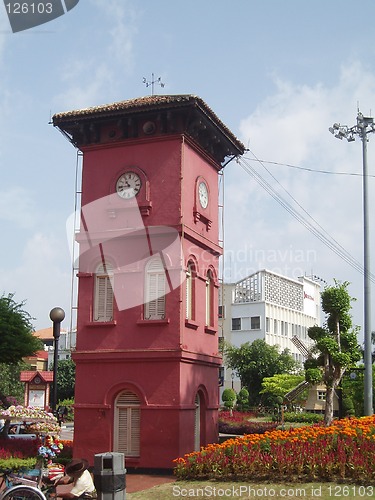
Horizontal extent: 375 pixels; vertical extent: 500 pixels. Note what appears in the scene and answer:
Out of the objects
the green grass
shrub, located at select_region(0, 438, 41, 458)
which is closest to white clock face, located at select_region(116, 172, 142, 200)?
shrub, located at select_region(0, 438, 41, 458)

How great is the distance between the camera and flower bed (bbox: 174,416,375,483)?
1427 cm

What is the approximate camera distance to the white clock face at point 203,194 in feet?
73.0

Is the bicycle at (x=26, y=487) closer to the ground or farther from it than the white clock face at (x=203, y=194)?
closer to the ground

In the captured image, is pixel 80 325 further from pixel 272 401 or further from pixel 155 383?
pixel 272 401

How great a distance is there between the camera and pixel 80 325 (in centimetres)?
2083

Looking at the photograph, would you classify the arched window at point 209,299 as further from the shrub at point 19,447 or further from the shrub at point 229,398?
the shrub at point 229,398

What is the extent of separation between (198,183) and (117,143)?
9.68 ft

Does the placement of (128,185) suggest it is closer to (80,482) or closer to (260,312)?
(80,482)

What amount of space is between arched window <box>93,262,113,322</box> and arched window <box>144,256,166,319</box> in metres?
1.23

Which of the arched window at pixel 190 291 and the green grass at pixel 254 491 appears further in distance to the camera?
the arched window at pixel 190 291

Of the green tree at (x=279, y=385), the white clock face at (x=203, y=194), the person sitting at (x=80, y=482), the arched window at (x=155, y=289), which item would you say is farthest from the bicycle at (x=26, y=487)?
the green tree at (x=279, y=385)

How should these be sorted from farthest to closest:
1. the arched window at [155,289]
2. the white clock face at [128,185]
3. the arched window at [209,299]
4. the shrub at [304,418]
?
the shrub at [304,418] → the arched window at [209,299] → the white clock face at [128,185] → the arched window at [155,289]

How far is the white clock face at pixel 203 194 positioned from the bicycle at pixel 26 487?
10.8 meters

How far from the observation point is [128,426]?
19797 mm
